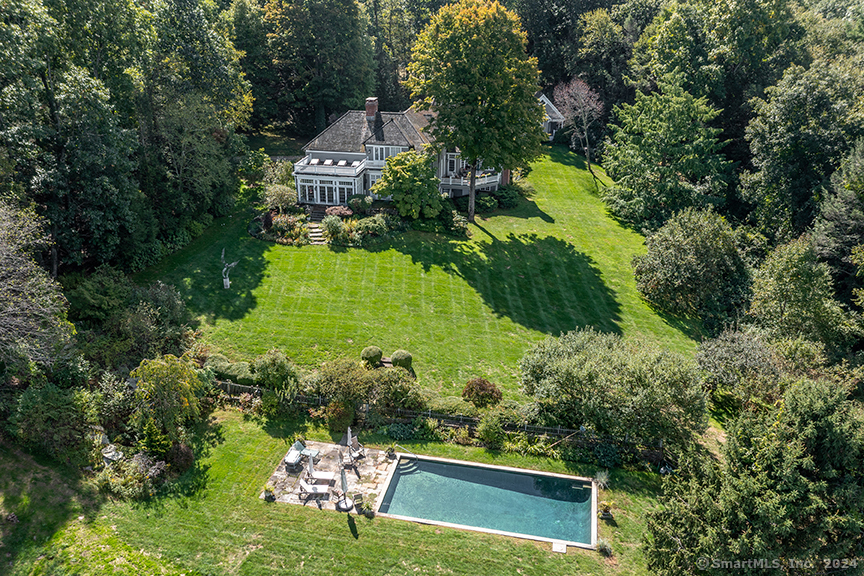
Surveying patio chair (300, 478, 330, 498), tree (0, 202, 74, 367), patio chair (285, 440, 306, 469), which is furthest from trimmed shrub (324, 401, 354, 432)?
tree (0, 202, 74, 367)

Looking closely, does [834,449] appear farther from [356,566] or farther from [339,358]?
[339,358]

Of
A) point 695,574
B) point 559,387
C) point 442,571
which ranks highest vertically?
point 559,387

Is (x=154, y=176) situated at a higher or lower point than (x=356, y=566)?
higher

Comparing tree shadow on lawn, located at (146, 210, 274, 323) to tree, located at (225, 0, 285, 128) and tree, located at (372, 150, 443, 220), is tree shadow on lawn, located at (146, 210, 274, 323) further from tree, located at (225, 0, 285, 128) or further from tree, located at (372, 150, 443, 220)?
tree, located at (225, 0, 285, 128)

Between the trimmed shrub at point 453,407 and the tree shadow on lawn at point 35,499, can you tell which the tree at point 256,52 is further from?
the tree shadow on lawn at point 35,499

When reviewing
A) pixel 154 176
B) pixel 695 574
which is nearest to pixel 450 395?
pixel 695 574

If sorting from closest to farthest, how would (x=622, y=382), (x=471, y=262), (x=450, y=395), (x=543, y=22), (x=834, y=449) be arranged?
1. (x=834, y=449)
2. (x=622, y=382)
3. (x=450, y=395)
4. (x=471, y=262)
5. (x=543, y=22)
